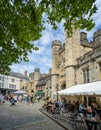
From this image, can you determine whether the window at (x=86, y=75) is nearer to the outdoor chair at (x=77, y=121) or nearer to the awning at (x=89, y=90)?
the awning at (x=89, y=90)

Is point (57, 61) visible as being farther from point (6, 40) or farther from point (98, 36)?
point (6, 40)

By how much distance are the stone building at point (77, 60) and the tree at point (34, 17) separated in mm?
9668

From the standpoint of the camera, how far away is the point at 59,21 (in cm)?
675

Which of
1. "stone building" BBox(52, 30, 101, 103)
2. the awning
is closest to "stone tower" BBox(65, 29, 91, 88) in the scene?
"stone building" BBox(52, 30, 101, 103)

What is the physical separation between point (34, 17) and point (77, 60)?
14838 mm

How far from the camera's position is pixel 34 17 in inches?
275

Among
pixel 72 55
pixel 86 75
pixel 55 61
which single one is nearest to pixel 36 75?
pixel 55 61

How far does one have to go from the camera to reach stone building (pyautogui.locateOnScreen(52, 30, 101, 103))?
16.9 metres

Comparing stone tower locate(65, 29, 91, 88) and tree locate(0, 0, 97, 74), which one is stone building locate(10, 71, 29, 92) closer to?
stone tower locate(65, 29, 91, 88)

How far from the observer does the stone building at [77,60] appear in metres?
16.9

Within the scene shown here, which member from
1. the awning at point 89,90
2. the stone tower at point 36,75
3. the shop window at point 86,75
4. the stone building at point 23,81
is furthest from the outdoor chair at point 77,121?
the stone building at point 23,81

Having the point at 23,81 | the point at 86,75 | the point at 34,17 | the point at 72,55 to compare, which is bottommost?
the point at 86,75

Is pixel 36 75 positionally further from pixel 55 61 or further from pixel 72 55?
pixel 72 55

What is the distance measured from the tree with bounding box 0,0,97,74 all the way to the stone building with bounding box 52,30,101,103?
31.7 ft
